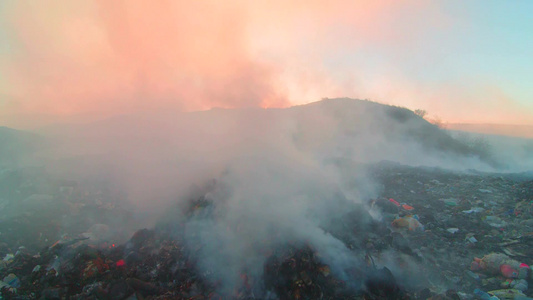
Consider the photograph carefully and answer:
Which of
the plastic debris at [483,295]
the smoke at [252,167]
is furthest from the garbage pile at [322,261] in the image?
the smoke at [252,167]

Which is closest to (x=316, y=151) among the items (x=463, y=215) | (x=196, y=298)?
(x=463, y=215)

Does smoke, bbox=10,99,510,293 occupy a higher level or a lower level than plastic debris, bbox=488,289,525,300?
higher

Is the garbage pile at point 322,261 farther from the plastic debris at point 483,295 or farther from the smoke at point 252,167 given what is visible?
the smoke at point 252,167

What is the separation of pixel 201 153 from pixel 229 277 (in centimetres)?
721

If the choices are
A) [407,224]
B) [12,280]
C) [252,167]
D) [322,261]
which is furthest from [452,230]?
[12,280]

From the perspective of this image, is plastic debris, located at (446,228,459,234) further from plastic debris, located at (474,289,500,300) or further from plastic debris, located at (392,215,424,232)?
plastic debris, located at (474,289,500,300)

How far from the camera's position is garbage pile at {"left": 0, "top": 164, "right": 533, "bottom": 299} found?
3.94 meters

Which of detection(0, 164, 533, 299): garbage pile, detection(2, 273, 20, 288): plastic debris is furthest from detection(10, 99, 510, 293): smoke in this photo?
detection(2, 273, 20, 288): plastic debris

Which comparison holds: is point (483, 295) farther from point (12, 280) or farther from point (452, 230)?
point (12, 280)

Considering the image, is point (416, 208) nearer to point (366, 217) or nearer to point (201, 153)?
point (366, 217)

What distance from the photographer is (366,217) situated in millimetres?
5895

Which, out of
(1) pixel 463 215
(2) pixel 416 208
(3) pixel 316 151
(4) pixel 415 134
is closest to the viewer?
(1) pixel 463 215

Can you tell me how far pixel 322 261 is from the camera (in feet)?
13.4

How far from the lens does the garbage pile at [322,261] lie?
12.9ft
